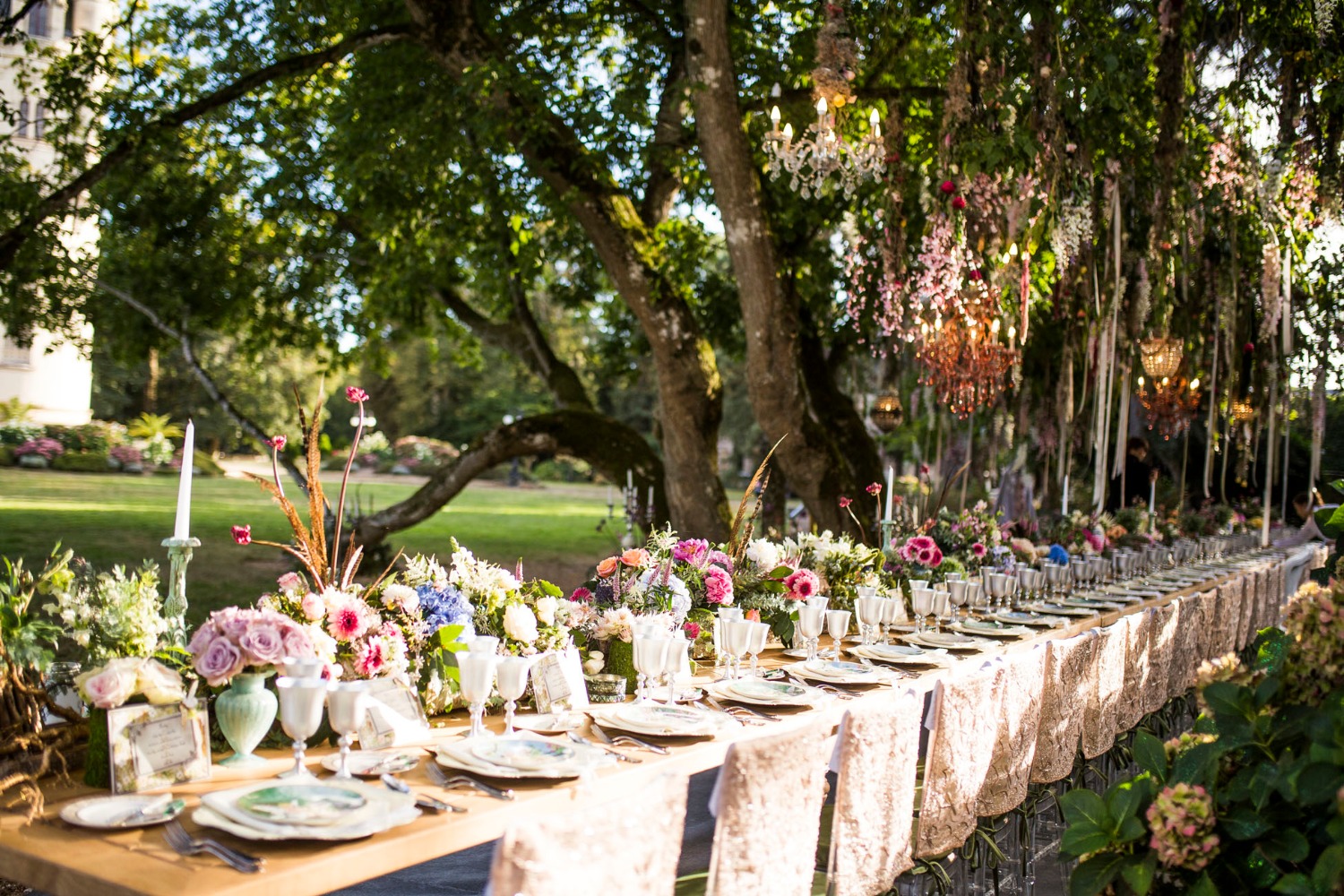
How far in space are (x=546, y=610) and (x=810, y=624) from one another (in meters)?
0.97

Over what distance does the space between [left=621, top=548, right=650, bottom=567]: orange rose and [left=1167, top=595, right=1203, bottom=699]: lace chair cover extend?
2.13 m

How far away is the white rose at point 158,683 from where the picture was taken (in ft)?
6.09

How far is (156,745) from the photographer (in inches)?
73.6

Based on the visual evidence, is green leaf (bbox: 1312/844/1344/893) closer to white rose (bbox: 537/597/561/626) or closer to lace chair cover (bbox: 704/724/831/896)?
lace chair cover (bbox: 704/724/831/896)

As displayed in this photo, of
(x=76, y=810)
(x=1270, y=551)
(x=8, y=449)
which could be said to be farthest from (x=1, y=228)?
(x=8, y=449)

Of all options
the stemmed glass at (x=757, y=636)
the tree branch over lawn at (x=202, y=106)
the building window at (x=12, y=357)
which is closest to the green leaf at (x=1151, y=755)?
the stemmed glass at (x=757, y=636)

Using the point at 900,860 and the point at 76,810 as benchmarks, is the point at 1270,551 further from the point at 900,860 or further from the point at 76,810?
the point at 76,810

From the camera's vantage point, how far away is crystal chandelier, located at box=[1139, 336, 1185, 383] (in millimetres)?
6965

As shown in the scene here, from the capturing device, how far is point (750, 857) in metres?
1.95

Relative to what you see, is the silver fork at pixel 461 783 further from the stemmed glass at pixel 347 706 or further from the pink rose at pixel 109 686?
the pink rose at pixel 109 686

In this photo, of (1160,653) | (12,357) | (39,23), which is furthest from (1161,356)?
(39,23)

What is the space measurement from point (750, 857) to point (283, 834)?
0.80 m

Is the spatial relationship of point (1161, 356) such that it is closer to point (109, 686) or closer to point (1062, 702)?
point (1062, 702)

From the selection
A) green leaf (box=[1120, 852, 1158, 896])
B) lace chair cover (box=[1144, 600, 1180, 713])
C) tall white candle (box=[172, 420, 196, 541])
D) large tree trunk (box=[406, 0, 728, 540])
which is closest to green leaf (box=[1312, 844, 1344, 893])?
green leaf (box=[1120, 852, 1158, 896])
